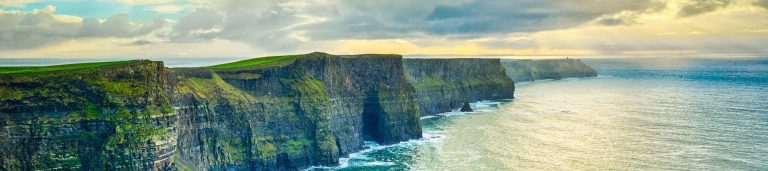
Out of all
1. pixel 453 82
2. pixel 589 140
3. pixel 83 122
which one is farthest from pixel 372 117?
pixel 453 82

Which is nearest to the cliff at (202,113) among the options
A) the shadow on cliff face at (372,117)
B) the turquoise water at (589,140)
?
the shadow on cliff face at (372,117)

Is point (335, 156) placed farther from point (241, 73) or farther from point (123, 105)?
point (123, 105)

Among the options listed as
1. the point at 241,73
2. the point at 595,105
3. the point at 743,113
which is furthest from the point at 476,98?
the point at 241,73

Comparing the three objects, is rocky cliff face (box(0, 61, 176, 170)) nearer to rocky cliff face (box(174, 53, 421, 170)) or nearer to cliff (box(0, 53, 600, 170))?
cliff (box(0, 53, 600, 170))

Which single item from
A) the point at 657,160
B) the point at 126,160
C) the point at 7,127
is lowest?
the point at 657,160

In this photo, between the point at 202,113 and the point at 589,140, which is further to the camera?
the point at 589,140

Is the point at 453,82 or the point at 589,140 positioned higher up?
the point at 453,82

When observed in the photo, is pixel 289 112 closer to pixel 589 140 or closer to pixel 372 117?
pixel 372 117

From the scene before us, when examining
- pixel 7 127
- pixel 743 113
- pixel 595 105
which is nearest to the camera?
pixel 7 127
